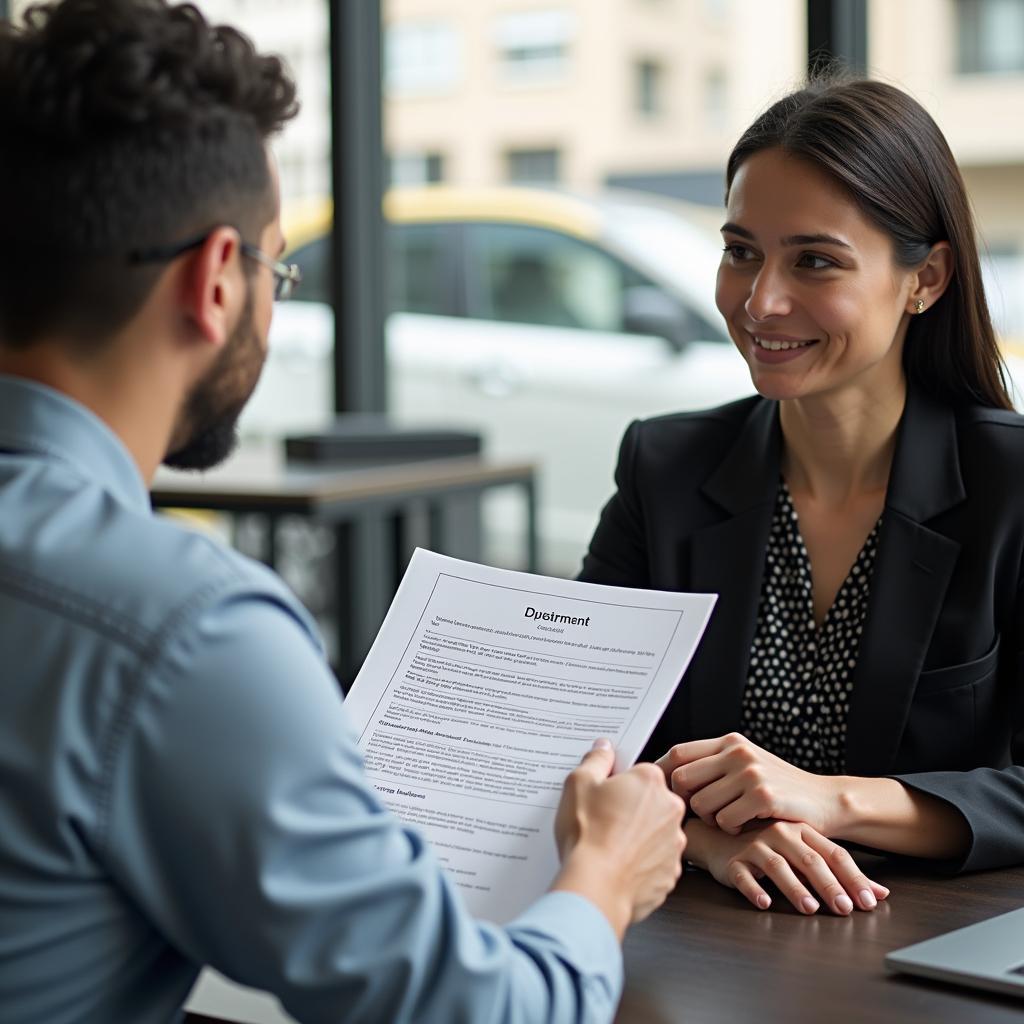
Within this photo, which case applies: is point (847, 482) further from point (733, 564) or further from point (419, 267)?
point (419, 267)

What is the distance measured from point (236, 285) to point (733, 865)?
66 cm

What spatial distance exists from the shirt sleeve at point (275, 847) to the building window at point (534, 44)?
10.7 ft

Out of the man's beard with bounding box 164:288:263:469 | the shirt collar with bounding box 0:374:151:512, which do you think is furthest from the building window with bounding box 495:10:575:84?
the shirt collar with bounding box 0:374:151:512

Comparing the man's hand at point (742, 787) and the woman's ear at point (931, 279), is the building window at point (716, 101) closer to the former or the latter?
the woman's ear at point (931, 279)

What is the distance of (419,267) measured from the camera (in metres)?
4.23

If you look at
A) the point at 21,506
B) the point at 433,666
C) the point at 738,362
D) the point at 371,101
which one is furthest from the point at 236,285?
the point at 371,101

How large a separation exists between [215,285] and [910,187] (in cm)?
104

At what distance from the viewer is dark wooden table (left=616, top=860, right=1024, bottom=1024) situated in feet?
3.31

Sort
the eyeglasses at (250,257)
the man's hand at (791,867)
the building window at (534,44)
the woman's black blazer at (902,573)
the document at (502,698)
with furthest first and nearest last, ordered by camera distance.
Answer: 1. the building window at (534,44)
2. the woman's black blazer at (902,573)
3. the man's hand at (791,867)
4. the document at (502,698)
5. the eyeglasses at (250,257)

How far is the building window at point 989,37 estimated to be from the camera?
332 cm

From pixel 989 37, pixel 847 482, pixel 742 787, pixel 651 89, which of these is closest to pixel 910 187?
pixel 847 482

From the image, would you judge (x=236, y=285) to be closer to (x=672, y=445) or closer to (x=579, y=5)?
(x=672, y=445)

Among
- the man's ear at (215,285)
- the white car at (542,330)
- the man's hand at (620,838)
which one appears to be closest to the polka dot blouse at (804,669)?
the man's hand at (620,838)

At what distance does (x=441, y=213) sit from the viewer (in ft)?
13.7
